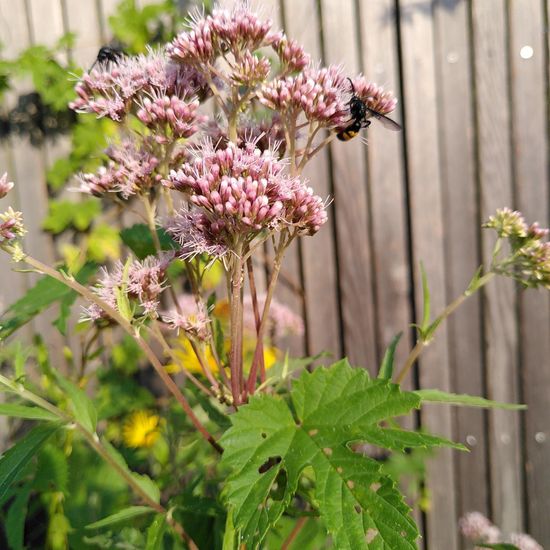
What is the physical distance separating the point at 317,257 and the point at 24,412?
1427 millimetres

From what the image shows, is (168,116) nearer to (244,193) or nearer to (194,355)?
(244,193)

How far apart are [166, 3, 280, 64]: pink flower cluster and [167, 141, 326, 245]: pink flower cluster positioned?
161 millimetres

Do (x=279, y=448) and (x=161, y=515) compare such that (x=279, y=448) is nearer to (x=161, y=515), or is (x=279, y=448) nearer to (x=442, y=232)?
(x=161, y=515)

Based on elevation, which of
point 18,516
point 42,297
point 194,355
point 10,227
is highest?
point 10,227

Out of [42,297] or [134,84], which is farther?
[42,297]

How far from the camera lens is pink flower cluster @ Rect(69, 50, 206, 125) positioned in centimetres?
88

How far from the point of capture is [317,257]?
209cm

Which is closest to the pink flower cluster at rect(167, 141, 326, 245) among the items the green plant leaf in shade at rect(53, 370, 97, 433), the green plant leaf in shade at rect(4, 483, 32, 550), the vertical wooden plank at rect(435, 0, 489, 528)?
the green plant leaf in shade at rect(53, 370, 97, 433)

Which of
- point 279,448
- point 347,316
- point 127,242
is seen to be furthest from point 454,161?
point 279,448

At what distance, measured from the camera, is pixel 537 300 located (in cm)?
211

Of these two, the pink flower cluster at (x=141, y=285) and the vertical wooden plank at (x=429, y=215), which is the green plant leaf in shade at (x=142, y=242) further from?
the vertical wooden plank at (x=429, y=215)

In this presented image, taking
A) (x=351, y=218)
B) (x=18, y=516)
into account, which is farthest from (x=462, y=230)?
(x=18, y=516)

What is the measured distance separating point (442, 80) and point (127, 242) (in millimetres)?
1462

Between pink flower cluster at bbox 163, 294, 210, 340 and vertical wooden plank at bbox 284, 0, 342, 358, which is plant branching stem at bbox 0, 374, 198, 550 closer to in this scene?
pink flower cluster at bbox 163, 294, 210, 340
